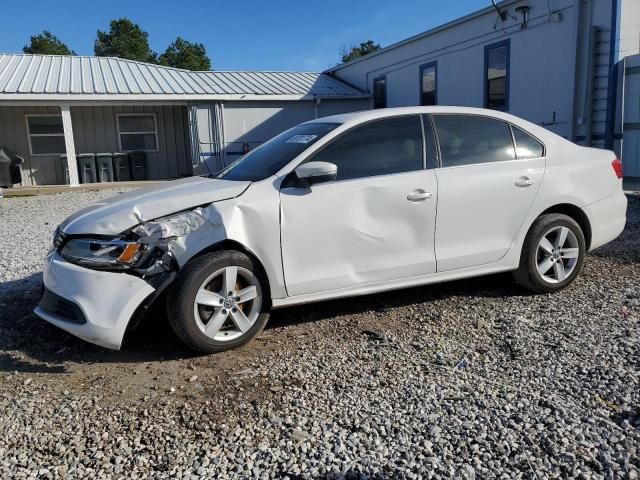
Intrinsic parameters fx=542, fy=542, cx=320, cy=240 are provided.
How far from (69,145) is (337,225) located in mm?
14713

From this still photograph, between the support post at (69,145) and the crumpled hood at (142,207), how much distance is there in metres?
13.7

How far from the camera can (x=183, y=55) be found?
5738 cm

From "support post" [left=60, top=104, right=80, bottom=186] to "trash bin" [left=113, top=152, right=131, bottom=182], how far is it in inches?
56.5

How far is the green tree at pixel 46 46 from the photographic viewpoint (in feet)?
178

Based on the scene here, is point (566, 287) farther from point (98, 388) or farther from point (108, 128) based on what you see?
point (108, 128)

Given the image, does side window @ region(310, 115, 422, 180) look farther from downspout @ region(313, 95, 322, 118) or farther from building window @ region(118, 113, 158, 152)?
building window @ region(118, 113, 158, 152)

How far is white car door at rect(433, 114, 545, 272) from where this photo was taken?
14.2ft

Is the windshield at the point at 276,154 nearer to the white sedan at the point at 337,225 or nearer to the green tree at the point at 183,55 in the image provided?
the white sedan at the point at 337,225

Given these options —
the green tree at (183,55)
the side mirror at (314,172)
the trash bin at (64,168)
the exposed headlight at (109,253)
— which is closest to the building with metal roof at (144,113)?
the trash bin at (64,168)

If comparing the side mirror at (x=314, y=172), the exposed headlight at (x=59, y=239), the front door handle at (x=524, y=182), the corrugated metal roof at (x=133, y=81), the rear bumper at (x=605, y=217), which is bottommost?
the rear bumper at (x=605, y=217)

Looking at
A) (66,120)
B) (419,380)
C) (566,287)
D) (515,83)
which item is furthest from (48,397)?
(66,120)

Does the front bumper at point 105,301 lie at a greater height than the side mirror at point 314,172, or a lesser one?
lesser

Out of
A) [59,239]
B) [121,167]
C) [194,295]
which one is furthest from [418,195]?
[121,167]

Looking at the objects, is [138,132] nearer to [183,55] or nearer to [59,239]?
[59,239]
